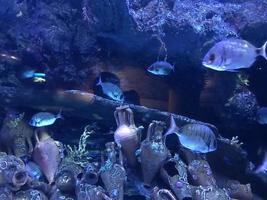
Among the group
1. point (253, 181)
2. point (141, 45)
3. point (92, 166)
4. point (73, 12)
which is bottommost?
point (253, 181)

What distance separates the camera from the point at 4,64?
562 centimetres

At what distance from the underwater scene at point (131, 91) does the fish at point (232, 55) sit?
3.06 ft

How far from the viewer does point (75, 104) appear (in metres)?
5.40

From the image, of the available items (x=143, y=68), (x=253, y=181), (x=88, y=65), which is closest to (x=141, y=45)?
(x=143, y=68)

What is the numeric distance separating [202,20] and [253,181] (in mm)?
2923

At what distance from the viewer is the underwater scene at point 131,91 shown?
485 centimetres

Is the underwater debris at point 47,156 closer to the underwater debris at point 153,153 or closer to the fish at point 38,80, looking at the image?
the fish at point 38,80

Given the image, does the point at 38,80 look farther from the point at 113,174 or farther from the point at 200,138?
the point at 200,138

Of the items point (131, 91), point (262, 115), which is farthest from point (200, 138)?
point (131, 91)

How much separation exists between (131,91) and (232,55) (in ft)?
8.74

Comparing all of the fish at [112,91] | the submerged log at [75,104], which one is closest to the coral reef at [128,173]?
the submerged log at [75,104]

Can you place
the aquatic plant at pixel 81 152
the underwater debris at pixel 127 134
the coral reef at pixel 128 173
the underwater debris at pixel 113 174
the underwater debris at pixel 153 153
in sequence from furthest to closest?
1. the aquatic plant at pixel 81 152
2. the underwater debris at pixel 127 134
3. the underwater debris at pixel 153 153
4. the underwater debris at pixel 113 174
5. the coral reef at pixel 128 173

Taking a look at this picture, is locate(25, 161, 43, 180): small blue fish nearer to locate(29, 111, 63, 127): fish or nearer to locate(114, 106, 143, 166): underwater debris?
locate(29, 111, 63, 127): fish

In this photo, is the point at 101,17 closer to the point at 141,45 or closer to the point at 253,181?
the point at 141,45
